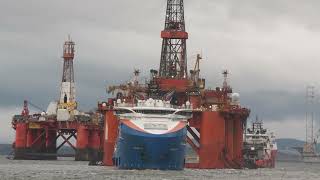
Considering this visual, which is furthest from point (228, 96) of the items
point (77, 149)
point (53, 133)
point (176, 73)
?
point (53, 133)

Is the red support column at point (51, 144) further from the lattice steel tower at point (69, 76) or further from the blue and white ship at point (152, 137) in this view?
the blue and white ship at point (152, 137)

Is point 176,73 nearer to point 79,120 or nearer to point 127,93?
point 127,93

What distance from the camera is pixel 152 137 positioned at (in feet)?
271

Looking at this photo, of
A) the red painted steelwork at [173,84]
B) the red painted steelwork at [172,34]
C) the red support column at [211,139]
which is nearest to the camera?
the red support column at [211,139]

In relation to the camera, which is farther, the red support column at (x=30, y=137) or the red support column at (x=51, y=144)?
the red support column at (x=51, y=144)

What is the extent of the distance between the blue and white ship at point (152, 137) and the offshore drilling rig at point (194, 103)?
39.2 ft

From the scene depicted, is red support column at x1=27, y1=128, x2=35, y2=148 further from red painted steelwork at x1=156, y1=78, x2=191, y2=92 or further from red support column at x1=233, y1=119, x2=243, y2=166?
red support column at x1=233, y1=119, x2=243, y2=166

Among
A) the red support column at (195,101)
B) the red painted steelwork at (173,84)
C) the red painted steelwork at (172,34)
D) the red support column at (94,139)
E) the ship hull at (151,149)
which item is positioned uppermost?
the red painted steelwork at (172,34)

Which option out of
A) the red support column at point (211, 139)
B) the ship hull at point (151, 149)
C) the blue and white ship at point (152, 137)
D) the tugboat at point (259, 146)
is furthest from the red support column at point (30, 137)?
the ship hull at point (151, 149)

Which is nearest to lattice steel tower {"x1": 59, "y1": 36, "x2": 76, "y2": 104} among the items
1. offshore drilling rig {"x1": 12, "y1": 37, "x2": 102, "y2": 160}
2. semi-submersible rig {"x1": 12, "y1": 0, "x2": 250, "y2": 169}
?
offshore drilling rig {"x1": 12, "y1": 37, "x2": 102, "y2": 160}

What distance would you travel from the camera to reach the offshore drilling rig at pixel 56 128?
148 meters

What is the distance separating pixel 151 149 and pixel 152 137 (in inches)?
52.4

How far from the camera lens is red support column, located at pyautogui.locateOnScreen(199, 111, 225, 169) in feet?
331

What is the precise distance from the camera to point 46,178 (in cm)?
7362
